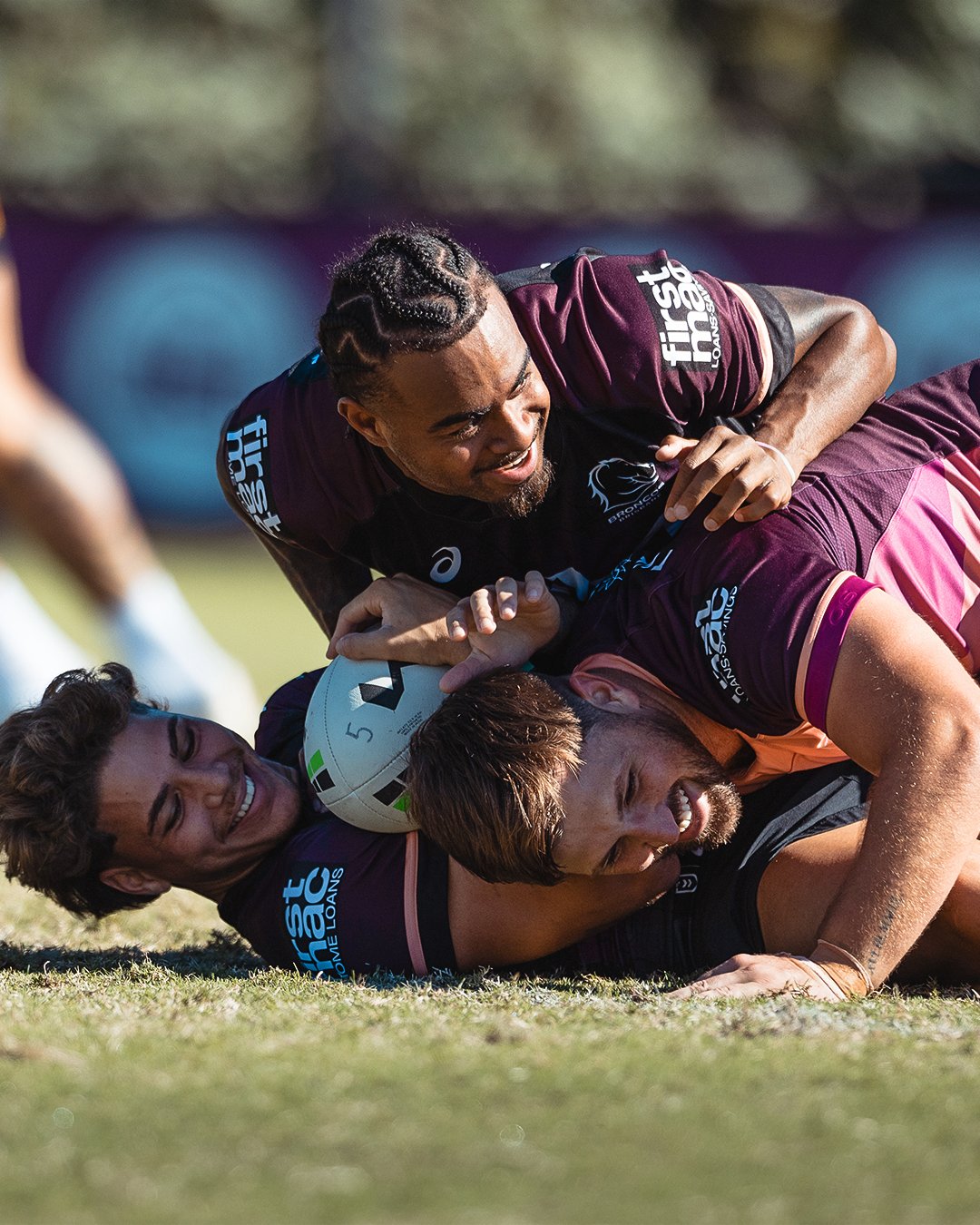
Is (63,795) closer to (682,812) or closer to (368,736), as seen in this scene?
(368,736)

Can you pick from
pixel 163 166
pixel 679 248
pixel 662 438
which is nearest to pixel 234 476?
pixel 662 438

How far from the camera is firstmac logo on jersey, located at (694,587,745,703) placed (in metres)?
3.52

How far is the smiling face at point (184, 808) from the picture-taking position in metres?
4.02

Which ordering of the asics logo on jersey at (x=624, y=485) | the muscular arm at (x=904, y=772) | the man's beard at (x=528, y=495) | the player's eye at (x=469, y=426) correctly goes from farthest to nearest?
the asics logo on jersey at (x=624, y=485) → the man's beard at (x=528, y=495) → the player's eye at (x=469, y=426) → the muscular arm at (x=904, y=772)

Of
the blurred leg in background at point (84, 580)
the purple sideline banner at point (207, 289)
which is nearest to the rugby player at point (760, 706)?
the blurred leg in background at point (84, 580)

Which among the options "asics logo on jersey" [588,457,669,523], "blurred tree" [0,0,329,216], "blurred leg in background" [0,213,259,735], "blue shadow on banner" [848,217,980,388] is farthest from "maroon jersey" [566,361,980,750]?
"blurred tree" [0,0,329,216]

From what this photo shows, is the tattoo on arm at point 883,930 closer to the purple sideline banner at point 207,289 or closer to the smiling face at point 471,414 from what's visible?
the smiling face at point 471,414

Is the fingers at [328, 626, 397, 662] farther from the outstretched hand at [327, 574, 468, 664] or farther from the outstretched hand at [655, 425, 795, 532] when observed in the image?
the outstretched hand at [655, 425, 795, 532]

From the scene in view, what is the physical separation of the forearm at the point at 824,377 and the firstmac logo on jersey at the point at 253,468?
1.29 meters

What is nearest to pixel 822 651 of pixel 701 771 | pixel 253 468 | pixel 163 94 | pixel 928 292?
pixel 701 771

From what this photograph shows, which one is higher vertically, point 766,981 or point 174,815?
point 174,815

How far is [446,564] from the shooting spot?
4504 millimetres

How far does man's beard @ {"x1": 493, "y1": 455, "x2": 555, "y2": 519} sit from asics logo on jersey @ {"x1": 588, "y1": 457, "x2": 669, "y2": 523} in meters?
0.16

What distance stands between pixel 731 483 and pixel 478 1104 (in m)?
1.65
